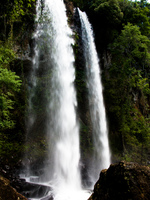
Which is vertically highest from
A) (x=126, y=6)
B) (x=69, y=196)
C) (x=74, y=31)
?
(x=126, y=6)

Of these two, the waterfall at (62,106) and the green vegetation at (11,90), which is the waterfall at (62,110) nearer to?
the waterfall at (62,106)

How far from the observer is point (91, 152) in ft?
32.7

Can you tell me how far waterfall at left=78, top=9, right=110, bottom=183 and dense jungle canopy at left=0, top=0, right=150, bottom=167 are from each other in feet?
2.86

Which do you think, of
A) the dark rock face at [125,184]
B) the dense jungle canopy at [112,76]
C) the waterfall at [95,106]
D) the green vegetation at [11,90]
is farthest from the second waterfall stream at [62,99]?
the dark rock face at [125,184]

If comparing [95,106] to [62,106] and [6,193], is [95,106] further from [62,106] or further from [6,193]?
[6,193]

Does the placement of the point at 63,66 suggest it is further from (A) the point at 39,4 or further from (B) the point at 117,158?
(B) the point at 117,158

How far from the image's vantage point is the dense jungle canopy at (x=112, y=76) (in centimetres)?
824

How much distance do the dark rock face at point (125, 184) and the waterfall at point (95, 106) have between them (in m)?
7.48

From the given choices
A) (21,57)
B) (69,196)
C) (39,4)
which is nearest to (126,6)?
(39,4)

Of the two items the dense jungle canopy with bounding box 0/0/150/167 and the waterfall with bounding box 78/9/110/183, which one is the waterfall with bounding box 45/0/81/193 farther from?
the waterfall with bounding box 78/9/110/183

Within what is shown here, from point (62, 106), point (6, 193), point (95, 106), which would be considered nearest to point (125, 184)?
point (6, 193)

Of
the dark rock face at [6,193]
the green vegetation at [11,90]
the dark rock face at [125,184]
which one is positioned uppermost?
the green vegetation at [11,90]

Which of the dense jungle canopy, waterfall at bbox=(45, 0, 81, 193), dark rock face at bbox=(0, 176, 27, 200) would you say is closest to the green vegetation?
the dense jungle canopy

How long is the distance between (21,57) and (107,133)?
771 cm
